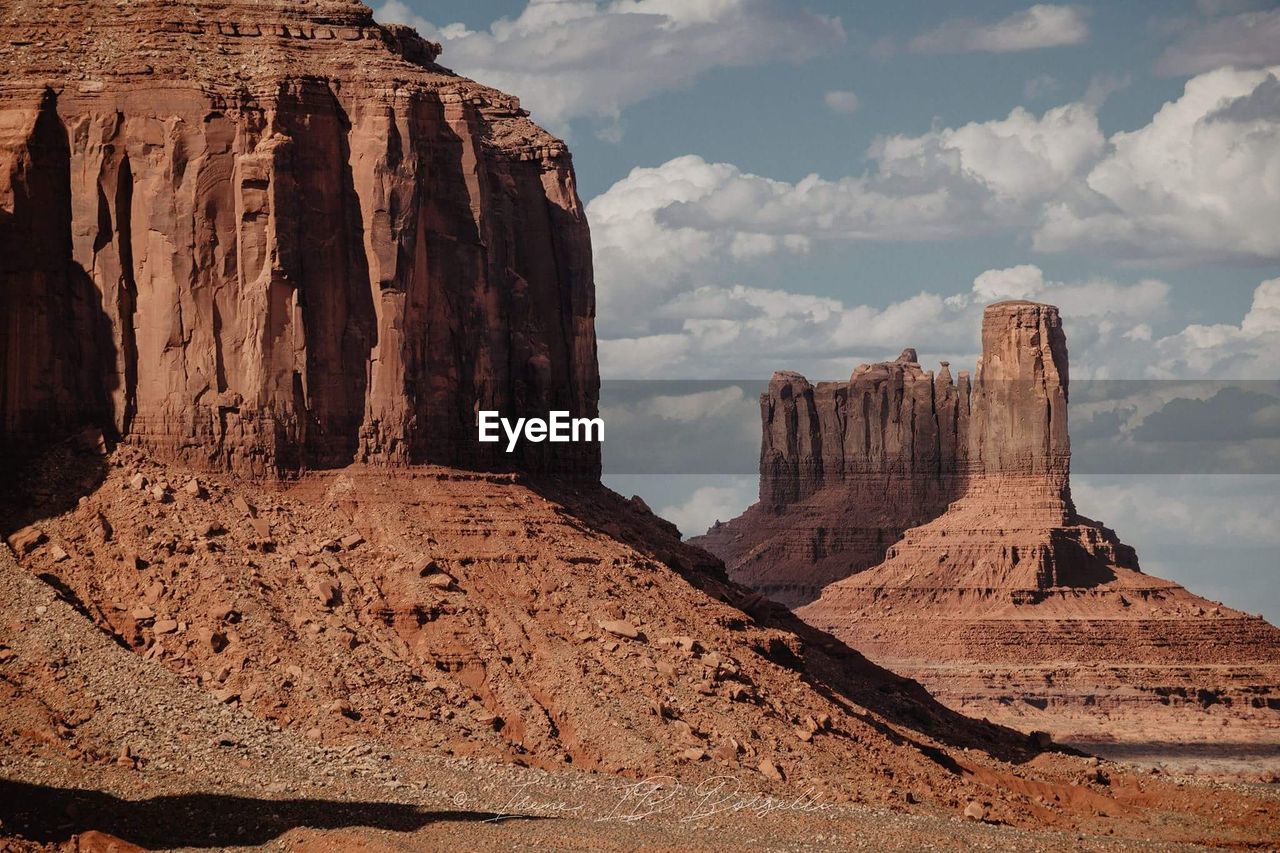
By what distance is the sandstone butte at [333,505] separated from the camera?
6225cm

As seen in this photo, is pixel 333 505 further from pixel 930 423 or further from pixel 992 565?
pixel 930 423

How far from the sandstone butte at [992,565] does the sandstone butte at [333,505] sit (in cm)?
4016

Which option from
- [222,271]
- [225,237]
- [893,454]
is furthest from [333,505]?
[893,454]

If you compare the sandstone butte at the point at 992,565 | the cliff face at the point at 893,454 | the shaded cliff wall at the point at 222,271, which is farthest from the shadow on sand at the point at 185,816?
the cliff face at the point at 893,454

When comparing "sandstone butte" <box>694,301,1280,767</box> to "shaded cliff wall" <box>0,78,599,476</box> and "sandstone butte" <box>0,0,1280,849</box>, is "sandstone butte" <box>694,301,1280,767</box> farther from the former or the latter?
"shaded cliff wall" <box>0,78,599,476</box>

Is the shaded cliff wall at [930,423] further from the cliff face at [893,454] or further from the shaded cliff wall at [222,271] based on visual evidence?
the shaded cliff wall at [222,271]

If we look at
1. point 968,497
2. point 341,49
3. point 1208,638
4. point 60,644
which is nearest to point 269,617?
point 60,644

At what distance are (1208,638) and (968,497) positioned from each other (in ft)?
64.0

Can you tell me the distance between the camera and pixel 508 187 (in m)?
80.1

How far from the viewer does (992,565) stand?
130 m
